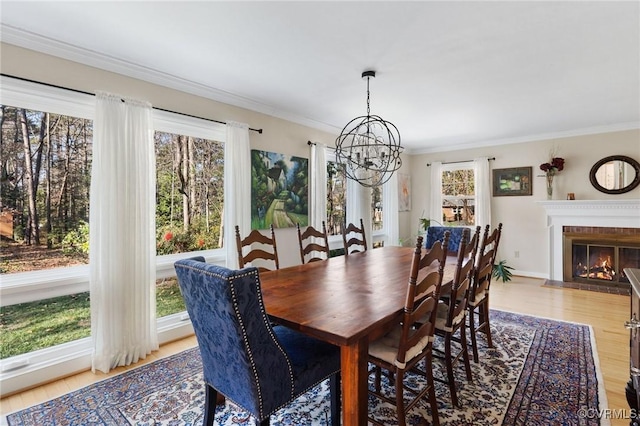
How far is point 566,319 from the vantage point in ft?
11.6

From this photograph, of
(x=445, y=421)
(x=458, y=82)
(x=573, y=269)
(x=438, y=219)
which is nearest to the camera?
(x=445, y=421)

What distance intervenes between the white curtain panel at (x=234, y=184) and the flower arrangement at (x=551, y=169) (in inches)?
185

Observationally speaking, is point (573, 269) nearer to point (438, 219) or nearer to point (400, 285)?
point (438, 219)

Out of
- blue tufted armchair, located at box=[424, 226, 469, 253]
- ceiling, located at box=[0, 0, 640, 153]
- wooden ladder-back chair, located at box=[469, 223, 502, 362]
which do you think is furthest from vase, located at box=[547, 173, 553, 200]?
wooden ladder-back chair, located at box=[469, 223, 502, 362]

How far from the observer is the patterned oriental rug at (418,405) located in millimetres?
1916

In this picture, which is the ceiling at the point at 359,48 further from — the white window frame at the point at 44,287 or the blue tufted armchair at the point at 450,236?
the blue tufted armchair at the point at 450,236

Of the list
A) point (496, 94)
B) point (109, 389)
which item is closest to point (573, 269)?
point (496, 94)

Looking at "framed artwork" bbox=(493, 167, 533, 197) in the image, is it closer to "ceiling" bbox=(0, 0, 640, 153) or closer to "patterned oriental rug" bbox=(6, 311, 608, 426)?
"ceiling" bbox=(0, 0, 640, 153)

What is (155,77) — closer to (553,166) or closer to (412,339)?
(412,339)

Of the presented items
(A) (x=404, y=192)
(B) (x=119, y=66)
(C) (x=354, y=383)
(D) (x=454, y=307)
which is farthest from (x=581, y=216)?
(B) (x=119, y=66)

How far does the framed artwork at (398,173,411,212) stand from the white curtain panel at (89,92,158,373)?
470cm

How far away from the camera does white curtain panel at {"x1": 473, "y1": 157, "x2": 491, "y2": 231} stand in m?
5.77

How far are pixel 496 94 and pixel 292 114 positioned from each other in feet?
7.73

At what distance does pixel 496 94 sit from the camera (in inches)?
136
